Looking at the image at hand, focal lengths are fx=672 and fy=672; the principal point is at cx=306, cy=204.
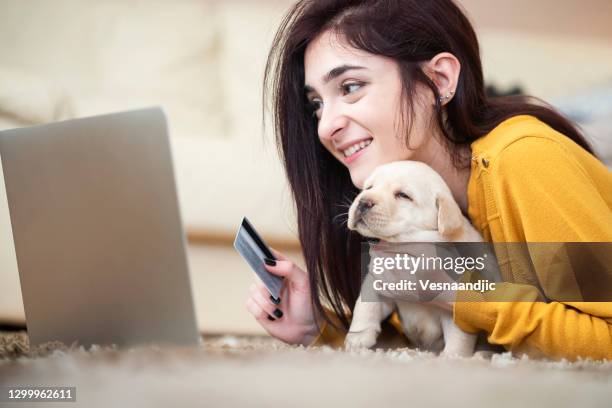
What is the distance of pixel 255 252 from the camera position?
1407 mm

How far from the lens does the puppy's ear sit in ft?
4.21

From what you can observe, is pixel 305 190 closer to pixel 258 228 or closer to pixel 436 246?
pixel 436 246

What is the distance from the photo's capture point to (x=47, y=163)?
1.12m

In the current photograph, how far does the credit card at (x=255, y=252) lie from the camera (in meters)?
1.33

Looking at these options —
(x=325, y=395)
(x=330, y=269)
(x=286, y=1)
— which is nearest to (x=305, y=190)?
(x=330, y=269)

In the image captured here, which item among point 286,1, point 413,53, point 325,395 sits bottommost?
point 325,395

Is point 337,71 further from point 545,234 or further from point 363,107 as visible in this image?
point 545,234

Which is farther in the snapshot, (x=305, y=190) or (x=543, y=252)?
(x=305, y=190)

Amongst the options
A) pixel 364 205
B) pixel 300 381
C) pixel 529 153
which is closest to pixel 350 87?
pixel 364 205

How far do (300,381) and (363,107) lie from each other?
770mm

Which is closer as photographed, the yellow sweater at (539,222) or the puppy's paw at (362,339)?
the yellow sweater at (539,222)

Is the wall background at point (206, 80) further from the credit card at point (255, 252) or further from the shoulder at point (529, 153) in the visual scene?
the shoulder at point (529, 153)

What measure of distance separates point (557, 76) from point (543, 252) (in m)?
1.81

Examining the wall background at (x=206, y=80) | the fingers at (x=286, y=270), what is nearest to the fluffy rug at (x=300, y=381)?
the fingers at (x=286, y=270)
